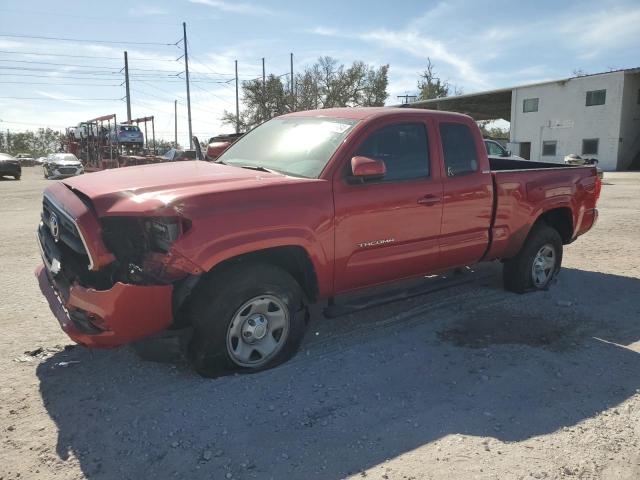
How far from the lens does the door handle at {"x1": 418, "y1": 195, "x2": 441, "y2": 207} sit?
4.22 m

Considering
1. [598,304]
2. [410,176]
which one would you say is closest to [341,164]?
[410,176]

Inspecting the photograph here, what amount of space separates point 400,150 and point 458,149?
2.36 feet

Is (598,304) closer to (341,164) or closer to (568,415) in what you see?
(568,415)

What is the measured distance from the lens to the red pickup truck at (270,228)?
309cm

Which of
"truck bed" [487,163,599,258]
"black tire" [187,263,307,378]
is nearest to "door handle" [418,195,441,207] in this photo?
"truck bed" [487,163,599,258]

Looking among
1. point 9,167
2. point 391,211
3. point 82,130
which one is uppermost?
point 82,130

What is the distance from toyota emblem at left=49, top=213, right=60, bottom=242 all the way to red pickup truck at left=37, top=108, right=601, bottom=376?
0.01 meters

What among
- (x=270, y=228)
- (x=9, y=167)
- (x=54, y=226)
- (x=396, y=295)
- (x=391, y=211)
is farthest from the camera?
(x=9, y=167)

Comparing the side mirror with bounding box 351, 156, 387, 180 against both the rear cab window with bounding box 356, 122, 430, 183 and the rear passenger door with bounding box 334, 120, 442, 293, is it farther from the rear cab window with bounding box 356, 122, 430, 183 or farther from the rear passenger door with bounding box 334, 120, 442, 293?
the rear cab window with bounding box 356, 122, 430, 183

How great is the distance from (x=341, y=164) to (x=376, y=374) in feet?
5.12

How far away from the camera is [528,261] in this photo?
5445 millimetres

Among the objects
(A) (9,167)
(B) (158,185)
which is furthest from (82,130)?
(B) (158,185)

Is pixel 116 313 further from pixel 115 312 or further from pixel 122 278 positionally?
pixel 122 278

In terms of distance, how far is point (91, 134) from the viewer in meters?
29.5
